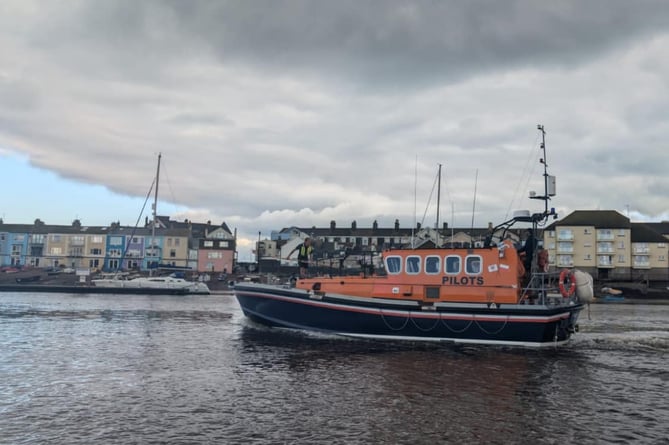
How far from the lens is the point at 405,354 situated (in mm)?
19422

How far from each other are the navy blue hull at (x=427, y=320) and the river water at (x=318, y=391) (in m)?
0.58

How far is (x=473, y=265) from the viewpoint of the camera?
21641mm

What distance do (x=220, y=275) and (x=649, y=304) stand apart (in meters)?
59.4

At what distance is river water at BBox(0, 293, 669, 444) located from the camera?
10.4 metres

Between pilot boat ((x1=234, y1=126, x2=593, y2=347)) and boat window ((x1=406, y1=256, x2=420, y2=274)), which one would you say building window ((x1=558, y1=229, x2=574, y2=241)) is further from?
boat window ((x1=406, y1=256, x2=420, y2=274))

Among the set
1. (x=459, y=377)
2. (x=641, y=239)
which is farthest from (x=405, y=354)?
(x=641, y=239)

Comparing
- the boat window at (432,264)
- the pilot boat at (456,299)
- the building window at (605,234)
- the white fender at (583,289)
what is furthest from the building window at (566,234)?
the boat window at (432,264)

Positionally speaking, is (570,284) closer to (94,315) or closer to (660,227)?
(94,315)

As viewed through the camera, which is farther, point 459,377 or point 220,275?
point 220,275

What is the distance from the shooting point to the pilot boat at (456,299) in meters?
20.9

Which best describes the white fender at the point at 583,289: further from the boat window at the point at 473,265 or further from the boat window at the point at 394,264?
the boat window at the point at 394,264

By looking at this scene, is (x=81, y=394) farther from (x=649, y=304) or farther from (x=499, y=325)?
(x=649, y=304)

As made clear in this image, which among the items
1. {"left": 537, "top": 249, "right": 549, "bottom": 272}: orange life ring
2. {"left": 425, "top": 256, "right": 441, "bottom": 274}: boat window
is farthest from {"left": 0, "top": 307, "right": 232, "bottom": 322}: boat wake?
{"left": 537, "top": 249, "right": 549, "bottom": 272}: orange life ring

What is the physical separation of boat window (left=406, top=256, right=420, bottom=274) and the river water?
122 inches
